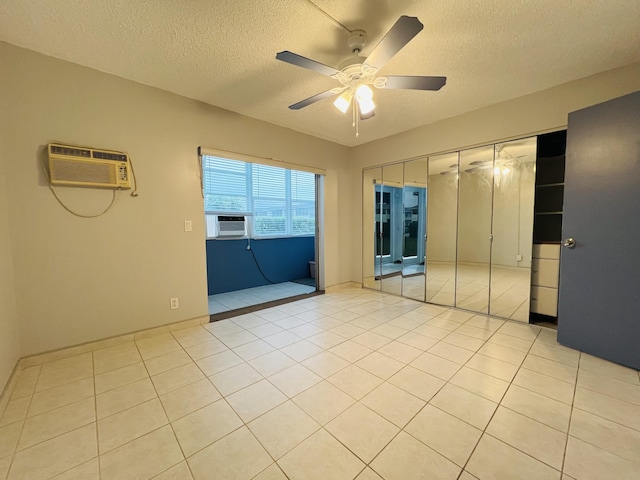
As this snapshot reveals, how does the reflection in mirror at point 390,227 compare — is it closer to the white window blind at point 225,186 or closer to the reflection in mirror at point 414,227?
the reflection in mirror at point 414,227

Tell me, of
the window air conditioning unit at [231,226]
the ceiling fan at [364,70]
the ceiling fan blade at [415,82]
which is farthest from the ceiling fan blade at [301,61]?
the window air conditioning unit at [231,226]

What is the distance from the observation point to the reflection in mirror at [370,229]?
4.74 metres

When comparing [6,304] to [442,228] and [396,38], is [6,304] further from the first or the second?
[442,228]

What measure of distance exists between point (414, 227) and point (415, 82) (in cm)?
255

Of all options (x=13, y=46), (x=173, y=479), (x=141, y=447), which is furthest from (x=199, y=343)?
(x=13, y=46)

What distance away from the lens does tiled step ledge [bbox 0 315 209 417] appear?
6.16ft

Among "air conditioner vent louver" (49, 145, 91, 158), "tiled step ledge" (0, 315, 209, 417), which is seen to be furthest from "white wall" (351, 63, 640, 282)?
"tiled step ledge" (0, 315, 209, 417)

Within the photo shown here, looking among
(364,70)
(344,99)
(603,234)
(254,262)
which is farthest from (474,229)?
(254,262)

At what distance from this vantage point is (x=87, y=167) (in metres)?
2.37

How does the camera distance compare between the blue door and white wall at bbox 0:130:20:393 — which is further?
the blue door

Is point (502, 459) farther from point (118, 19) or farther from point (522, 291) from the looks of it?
point (118, 19)

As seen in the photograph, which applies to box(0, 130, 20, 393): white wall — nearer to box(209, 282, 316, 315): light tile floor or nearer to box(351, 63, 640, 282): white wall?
box(209, 282, 316, 315): light tile floor

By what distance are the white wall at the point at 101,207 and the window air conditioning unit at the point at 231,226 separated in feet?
4.74

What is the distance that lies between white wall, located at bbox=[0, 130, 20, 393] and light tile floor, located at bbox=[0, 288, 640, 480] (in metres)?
0.22
